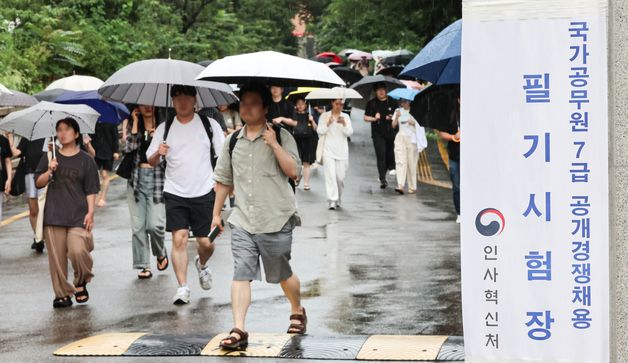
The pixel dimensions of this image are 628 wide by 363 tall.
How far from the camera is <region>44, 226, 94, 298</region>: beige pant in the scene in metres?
10.5

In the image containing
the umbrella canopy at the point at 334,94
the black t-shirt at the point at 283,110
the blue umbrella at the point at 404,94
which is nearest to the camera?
the black t-shirt at the point at 283,110

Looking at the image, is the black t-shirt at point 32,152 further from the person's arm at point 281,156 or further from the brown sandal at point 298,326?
the person's arm at point 281,156

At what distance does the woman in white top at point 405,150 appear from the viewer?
2067cm

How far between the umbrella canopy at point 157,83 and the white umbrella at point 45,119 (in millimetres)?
286

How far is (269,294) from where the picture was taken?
11.0m

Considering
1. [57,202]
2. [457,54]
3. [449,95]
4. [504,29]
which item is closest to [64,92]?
[57,202]

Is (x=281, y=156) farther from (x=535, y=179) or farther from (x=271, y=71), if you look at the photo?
(x=535, y=179)

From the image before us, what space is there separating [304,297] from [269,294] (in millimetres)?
370

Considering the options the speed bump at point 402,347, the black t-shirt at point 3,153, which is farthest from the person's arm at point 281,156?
the black t-shirt at point 3,153

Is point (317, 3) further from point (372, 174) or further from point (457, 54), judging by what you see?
point (457, 54)

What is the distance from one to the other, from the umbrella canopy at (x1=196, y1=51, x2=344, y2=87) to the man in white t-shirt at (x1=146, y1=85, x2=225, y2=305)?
5.18 feet

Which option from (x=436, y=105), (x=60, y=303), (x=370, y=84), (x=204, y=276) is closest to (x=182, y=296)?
(x=204, y=276)

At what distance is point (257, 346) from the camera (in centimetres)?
855

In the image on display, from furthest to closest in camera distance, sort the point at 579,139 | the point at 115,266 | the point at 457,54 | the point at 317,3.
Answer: the point at 317,3, the point at 115,266, the point at 457,54, the point at 579,139
